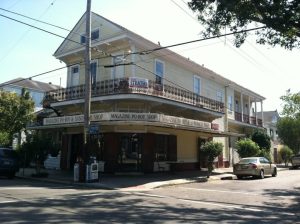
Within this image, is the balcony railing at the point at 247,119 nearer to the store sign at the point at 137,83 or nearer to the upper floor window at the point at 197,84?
the upper floor window at the point at 197,84

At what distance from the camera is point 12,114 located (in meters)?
Answer: 34.0

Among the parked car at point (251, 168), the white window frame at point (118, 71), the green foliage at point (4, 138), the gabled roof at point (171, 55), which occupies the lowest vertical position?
the parked car at point (251, 168)

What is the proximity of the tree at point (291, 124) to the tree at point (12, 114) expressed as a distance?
30910mm

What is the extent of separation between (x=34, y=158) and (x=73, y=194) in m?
8.89

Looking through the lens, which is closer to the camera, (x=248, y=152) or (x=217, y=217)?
(x=217, y=217)

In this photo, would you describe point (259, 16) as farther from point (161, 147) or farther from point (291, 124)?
point (291, 124)

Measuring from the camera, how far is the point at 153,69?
27797 mm

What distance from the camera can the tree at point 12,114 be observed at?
33688 millimetres

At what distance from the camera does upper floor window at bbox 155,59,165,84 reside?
28.0m

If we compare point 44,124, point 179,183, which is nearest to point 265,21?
point 179,183

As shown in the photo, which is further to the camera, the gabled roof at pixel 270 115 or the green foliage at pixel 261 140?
the gabled roof at pixel 270 115

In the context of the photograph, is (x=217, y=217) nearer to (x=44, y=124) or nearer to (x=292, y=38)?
(x=292, y=38)

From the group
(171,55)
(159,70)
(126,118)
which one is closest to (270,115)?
(171,55)

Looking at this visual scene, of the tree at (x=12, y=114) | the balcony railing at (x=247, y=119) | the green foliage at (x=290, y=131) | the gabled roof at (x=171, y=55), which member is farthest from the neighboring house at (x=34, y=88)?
the green foliage at (x=290, y=131)
